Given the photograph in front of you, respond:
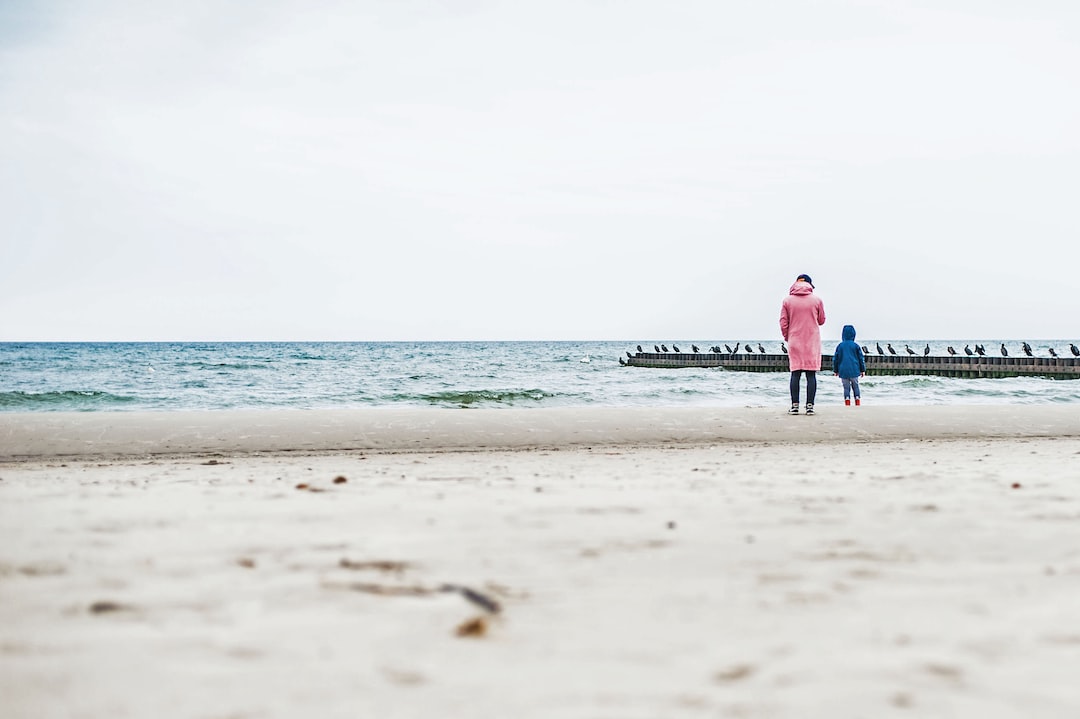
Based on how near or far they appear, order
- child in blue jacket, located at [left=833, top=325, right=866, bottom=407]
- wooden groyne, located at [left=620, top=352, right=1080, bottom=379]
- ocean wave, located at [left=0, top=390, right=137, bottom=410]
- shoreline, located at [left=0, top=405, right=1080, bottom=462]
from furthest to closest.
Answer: wooden groyne, located at [left=620, top=352, right=1080, bottom=379]
ocean wave, located at [left=0, top=390, right=137, bottom=410]
child in blue jacket, located at [left=833, top=325, right=866, bottom=407]
shoreline, located at [left=0, top=405, right=1080, bottom=462]

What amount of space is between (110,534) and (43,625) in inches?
45.8

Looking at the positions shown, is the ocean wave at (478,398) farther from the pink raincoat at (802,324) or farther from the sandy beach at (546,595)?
the sandy beach at (546,595)

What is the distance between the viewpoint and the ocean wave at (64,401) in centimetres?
1585

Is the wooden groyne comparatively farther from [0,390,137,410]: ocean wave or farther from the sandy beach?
the sandy beach

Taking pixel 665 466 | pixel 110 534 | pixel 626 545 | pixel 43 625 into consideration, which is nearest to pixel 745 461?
pixel 665 466

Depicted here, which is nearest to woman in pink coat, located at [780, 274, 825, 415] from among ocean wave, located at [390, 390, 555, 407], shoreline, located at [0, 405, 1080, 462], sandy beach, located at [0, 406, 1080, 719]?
shoreline, located at [0, 405, 1080, 462]

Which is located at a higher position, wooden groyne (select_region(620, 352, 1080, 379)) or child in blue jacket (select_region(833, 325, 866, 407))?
child in blue jacket (select_region(833, 325, 866, 407))

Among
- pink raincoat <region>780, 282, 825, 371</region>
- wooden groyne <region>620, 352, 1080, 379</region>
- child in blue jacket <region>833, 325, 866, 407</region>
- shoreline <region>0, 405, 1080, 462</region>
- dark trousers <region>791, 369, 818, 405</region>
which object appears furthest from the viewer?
wooden groyne <region>620, 352, 1080, 379</region>

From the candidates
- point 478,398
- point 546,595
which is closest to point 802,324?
point 478,398

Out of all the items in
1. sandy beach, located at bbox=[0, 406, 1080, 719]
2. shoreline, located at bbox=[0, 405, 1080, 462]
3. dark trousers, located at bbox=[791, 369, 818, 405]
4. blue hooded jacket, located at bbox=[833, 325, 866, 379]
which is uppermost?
blue hooded jacket, located at bbox=[833, 325, 866, 379]

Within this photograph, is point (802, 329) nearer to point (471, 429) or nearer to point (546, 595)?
point (471, 429)

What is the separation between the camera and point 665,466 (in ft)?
20.8

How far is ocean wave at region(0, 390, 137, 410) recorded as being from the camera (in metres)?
15.9

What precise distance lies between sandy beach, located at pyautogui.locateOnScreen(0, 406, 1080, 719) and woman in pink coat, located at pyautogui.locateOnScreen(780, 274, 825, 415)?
18.8 feet
